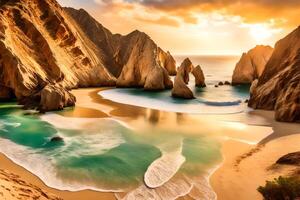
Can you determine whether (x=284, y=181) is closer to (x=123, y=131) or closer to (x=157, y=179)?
(x=157, y=179)

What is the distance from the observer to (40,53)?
2152 inches

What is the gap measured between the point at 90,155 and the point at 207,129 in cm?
1141

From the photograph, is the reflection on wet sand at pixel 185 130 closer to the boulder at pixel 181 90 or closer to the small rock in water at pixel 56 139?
the small rock in water at pixel 56 139

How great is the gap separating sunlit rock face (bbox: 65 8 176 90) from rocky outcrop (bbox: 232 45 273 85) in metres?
21.3

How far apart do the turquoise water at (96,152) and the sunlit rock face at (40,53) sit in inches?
509

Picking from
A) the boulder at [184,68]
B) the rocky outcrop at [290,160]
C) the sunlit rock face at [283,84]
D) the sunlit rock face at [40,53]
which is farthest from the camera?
the boulder at [184,68]

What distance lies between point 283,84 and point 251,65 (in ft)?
167

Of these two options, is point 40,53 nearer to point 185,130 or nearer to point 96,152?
point 185,130

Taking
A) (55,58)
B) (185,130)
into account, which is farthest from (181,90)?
(185,130)

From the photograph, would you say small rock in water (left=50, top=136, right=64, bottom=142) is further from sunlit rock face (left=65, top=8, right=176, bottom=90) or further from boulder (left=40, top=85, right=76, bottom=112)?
sunlit rock face (left=65, top=8, right=176, bottom=90)

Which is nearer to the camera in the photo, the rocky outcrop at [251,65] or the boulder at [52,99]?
the boulder at [52,99]

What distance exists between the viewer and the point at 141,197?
1295cm

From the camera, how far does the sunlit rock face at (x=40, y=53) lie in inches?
1709

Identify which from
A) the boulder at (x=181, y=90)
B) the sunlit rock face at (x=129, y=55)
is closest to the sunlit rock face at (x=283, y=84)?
the boulder at (x=181, y=90)
